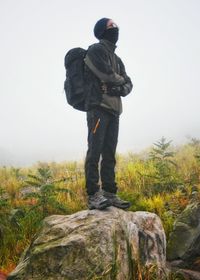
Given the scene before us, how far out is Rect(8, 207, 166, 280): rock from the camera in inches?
178

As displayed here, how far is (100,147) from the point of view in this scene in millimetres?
5477

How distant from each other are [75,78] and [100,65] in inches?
14.8

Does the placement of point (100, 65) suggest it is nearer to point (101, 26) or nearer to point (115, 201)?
point (101, 26)

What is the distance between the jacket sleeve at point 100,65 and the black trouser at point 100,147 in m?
0.44

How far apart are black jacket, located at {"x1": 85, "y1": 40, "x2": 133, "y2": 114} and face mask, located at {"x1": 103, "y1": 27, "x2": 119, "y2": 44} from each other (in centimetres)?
11

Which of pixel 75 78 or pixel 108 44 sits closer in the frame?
pixel 75 78

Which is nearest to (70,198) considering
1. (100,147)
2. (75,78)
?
(100,147)

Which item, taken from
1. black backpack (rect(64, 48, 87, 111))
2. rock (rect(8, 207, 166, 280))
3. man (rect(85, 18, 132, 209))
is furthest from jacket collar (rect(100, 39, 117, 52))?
rock (rect(8, 207, 166, 280))

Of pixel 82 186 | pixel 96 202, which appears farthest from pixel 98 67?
pixel 82 186

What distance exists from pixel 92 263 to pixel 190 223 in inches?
106

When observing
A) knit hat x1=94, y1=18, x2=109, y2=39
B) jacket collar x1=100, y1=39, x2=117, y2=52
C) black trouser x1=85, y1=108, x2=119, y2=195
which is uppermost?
knit hat x1=94, y1=18, x2=109, y2=39

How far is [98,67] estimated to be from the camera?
211 inches

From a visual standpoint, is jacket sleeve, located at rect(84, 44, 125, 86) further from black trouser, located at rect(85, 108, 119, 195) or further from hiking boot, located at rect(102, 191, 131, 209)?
hiking boot, located at rect(102, 191, 131, 209)

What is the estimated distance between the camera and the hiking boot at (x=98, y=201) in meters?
5.23
